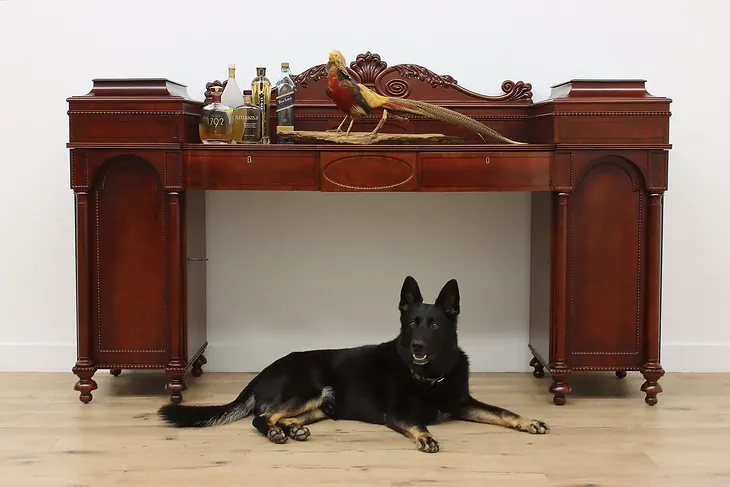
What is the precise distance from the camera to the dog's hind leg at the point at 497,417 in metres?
2.72

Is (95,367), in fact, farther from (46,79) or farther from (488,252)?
(488,252)

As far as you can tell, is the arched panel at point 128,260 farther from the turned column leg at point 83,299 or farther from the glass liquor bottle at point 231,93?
the glass liquor bottle at point 231,93

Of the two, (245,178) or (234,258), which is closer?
(245,178)

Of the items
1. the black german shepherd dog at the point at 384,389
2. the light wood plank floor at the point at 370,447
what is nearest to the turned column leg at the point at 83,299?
the light wood plank floor at the point at 370,447

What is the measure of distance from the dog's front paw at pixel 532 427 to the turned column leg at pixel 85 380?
163 centimetres

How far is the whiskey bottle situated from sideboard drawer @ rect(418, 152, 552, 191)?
724mm

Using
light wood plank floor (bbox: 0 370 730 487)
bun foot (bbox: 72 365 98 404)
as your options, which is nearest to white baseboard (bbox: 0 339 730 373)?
light wood plank floor (bbox: 0 370 730 487)

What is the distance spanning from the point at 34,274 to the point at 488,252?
81.4 inches

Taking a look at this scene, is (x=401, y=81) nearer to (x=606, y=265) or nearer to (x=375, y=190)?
(x=375, y=190)

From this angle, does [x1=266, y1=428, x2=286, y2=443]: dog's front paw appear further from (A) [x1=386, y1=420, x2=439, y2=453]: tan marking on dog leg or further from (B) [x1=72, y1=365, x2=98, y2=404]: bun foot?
(B) [x1=72, y1=365, x2=98, y2=404]: bun foot

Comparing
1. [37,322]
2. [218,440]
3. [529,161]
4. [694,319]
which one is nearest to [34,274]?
Answer: [37,322]

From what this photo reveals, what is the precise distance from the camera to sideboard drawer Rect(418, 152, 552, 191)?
2.99m

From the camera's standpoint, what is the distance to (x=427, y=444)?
254 cm

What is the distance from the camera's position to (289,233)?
3.59 m
